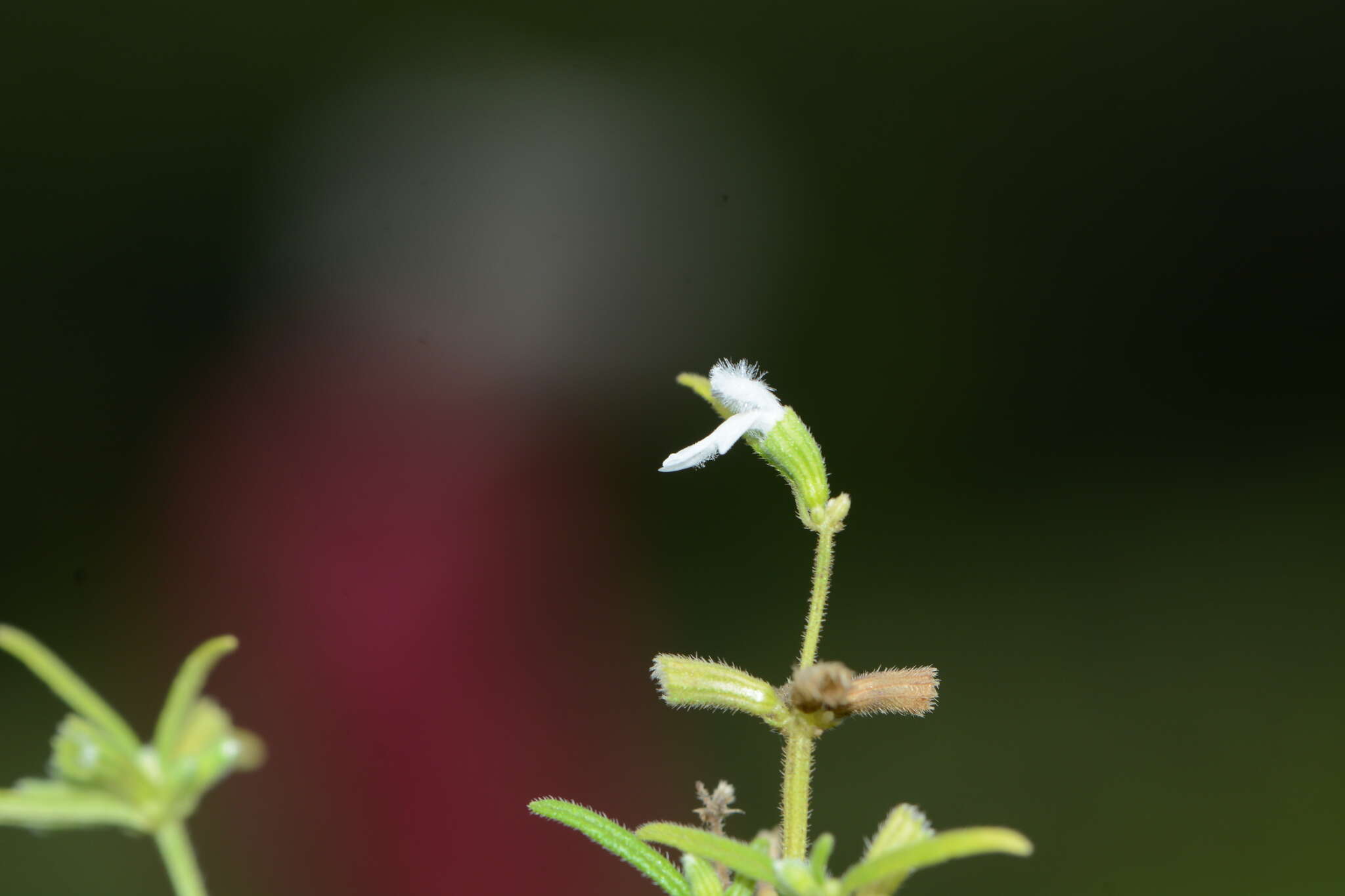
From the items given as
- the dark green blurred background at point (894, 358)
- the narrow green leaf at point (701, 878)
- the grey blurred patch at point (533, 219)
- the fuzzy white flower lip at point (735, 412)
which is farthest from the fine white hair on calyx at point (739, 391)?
the grey blurred patch at point (533, 219)

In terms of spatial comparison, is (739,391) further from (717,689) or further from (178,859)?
(178,859)

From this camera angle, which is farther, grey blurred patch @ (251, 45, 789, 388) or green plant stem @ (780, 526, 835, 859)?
grey blurred patch @ (251, 45, 789, 388)

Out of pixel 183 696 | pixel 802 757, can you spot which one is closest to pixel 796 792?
pixel 802 757

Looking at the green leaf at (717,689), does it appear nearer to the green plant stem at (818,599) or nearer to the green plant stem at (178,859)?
the green plant stem at (818,599)

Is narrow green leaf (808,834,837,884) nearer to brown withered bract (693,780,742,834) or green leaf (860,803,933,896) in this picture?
green leaf (860,803,933,896)

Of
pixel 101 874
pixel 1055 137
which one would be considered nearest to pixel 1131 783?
pixel 1055 137

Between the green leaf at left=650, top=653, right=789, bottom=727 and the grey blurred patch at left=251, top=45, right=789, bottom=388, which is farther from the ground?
the grey blurred patch at left=251, top=45, right=789, bottom=388

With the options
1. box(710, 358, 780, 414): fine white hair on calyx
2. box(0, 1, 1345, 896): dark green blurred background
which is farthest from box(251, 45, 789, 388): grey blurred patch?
box(710, 358, 780, 414): fine white hair on calyx
